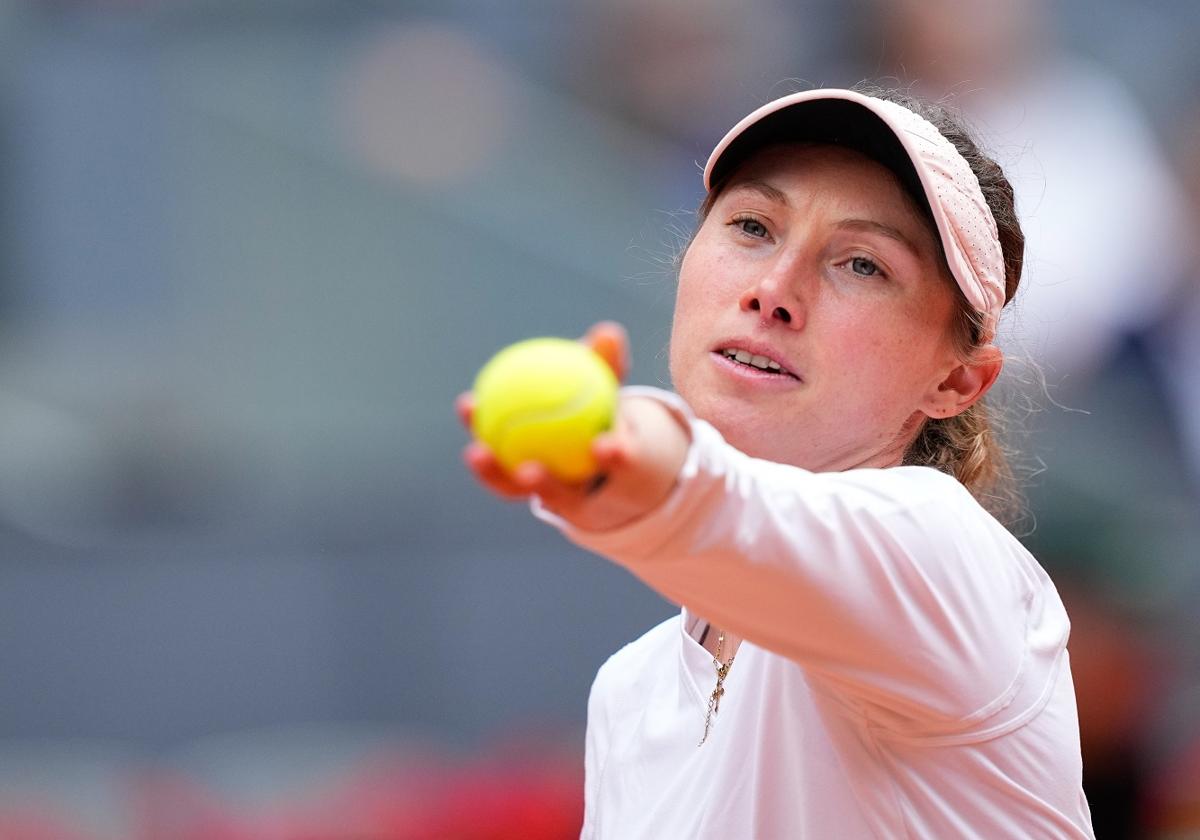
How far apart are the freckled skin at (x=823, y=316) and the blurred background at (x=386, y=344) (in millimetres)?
2336

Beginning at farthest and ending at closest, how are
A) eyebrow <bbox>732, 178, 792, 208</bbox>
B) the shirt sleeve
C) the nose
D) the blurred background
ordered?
the blurred background
eyebrow <bbox>732, 178, 792, 208</bbox>
the nose
the shirt sleeve

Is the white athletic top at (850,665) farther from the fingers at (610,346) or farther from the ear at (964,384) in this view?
the ear at (964,384)

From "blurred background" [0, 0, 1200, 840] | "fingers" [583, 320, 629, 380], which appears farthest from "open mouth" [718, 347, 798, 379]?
"blurred background" [0, 0, 1200, 840]

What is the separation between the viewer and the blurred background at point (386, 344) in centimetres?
468

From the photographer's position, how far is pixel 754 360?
2.02m

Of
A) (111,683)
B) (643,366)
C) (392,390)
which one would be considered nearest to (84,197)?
(392,390)

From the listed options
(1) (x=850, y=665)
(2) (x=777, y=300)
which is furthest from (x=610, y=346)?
(2) (x=777, y=300)

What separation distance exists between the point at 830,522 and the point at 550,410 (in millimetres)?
304

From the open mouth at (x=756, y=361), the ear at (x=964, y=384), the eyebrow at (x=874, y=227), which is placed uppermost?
the eyebrow at (x=874, y=227)

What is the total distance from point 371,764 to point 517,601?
656mm

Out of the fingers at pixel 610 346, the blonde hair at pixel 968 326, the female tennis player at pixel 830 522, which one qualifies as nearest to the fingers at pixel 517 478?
the female tennis player at pixel 830 522

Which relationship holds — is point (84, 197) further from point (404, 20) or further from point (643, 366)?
point (643, 366)

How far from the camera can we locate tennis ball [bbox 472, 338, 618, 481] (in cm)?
135

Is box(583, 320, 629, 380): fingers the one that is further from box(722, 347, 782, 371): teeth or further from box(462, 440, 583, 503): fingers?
box(722, 347, 782, 371): teeth
